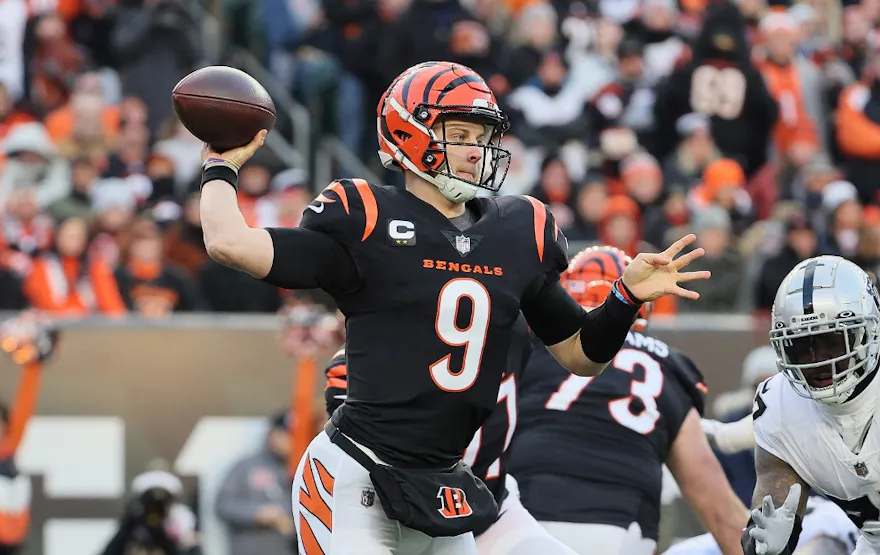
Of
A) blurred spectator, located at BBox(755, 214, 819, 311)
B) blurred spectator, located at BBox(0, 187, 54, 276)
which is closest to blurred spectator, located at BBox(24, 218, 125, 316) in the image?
blurred spectator, located at BBox(0, 187, 54, 276)

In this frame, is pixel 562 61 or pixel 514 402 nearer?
pixel 514 402

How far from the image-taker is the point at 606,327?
192 inches

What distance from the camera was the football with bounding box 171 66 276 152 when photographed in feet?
14.8

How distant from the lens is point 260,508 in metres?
9.48

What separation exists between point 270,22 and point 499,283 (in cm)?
880

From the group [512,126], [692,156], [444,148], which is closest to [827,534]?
[444,148]

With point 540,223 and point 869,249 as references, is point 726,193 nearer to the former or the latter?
point 869,249

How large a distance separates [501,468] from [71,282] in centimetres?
508

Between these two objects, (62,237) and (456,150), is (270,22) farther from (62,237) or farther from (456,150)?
(456,150)

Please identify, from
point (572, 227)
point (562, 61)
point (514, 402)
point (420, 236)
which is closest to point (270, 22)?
point (562, 61)

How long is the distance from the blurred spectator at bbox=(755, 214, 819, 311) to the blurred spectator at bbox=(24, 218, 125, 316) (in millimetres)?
3988

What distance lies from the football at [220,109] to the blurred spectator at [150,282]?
5.46m

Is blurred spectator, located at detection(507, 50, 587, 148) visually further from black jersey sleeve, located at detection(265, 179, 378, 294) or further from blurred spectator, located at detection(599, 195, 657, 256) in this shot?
black jersey sleeve, located at detection(265, 179, 378, 294)

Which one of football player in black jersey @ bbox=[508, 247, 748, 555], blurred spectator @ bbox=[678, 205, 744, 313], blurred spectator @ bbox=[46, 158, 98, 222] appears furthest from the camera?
blurred spectator @ bbox=[46, 158, 98, 222]
